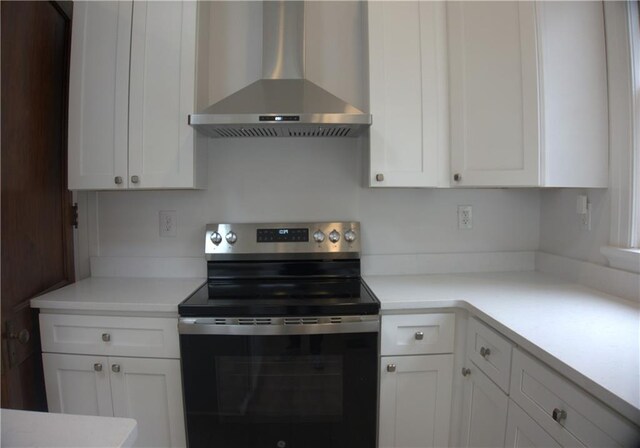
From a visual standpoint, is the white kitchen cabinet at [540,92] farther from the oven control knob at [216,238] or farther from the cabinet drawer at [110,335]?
the cabinet drawer at [110,335]

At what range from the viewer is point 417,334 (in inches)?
54.2

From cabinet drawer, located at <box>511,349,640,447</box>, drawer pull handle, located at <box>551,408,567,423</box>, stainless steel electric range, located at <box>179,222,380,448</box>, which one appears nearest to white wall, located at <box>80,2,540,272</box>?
stainless steel electric range, located at <box>179,222,380,448</box>

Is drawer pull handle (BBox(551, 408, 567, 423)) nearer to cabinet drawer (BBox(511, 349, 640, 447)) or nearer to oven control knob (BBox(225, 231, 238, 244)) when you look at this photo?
cabinet drawer (BBox(511, 349, 640, 447))

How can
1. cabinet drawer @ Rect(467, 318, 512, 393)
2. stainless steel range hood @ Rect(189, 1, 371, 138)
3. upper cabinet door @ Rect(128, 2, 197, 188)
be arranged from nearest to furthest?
cabinet drawer @ Rect(467, 318, 512, 393) < stainless steel range hood @ Rect(189, 1, 371, 138) < upper cabinet door @ Rect(128, 2, 197, 188)

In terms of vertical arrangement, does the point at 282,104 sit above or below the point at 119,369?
above

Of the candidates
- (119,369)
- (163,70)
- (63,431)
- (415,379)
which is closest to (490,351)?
(415,379)

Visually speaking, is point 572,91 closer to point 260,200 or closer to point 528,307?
point 528,307

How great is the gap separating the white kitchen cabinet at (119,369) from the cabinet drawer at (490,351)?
47.7 inches

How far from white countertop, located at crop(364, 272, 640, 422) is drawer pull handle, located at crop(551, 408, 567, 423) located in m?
0.11

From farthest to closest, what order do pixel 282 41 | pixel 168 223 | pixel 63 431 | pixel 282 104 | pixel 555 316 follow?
1. pixel 168 223
2. pixel 282 41
3. pixel 282 104
4. pixel 555 316
5. pixel 63 431

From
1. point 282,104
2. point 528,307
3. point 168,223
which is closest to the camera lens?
point 528,307

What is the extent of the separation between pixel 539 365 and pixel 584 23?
1461 mm

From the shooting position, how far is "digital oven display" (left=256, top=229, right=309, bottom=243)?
5.67 feet

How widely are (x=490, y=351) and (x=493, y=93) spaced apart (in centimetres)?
111
